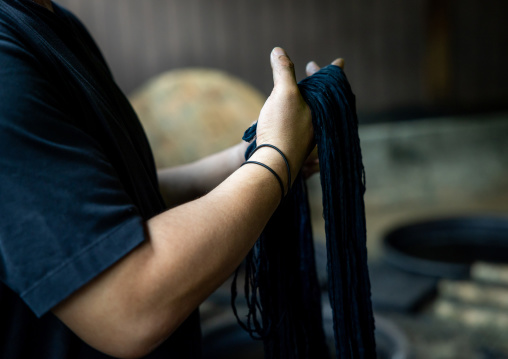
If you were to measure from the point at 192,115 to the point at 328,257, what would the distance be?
1.88m

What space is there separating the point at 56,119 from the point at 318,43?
3.23 m

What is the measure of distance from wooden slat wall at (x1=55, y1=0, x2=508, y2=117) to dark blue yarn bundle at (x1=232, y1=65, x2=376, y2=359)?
98.2 inches

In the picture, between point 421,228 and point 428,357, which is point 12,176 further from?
point 421,228

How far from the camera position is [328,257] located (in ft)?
2.71

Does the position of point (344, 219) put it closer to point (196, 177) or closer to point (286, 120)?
point (286, 120)

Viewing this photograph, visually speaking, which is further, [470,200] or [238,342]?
[470,200]

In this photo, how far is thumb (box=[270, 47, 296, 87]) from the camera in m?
0.74

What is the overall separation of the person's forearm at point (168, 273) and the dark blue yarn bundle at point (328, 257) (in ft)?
0.66

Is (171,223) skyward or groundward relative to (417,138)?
skyward

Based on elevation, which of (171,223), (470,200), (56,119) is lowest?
(470,200)

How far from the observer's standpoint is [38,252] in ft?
1.72

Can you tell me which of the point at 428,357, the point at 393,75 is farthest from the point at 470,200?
the point at 428,357

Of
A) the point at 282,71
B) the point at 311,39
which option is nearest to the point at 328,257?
the point at 282,71

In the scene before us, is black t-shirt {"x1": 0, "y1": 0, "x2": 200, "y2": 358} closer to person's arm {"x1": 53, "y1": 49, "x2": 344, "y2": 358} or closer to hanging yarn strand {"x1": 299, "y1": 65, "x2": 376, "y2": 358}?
person's arm {"x1": 53, "y1": 49, "x2": 344, "y2": 358}
